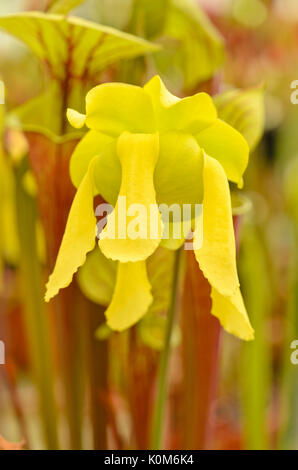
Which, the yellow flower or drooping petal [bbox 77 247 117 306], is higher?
the yellow flower

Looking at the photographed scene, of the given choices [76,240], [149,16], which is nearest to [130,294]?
[76,240]

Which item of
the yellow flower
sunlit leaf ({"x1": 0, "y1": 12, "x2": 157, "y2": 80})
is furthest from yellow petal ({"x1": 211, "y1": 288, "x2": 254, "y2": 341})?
sunlit leaf ({"x1": 0, "y1": 12, "x2": 157, "y2": 80})

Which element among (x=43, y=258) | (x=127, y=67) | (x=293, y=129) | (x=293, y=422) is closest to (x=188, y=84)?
(x=127, y=67)

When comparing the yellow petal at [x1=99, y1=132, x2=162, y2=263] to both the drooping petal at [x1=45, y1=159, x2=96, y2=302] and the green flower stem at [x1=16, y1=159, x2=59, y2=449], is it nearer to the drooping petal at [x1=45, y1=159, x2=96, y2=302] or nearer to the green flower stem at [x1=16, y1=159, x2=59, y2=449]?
the drooping petal at [x1=45, y1=159, x2=96, y2=302]

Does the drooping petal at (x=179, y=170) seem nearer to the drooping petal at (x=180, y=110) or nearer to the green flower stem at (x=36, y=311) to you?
the drooping petal at (x=180, y=110)

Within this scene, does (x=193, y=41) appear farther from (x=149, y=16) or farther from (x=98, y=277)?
(x=98, y=277)

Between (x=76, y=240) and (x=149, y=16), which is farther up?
(x=149, y=16)

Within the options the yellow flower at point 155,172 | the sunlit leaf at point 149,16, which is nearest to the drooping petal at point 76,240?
the yellow flower at point 155,172
